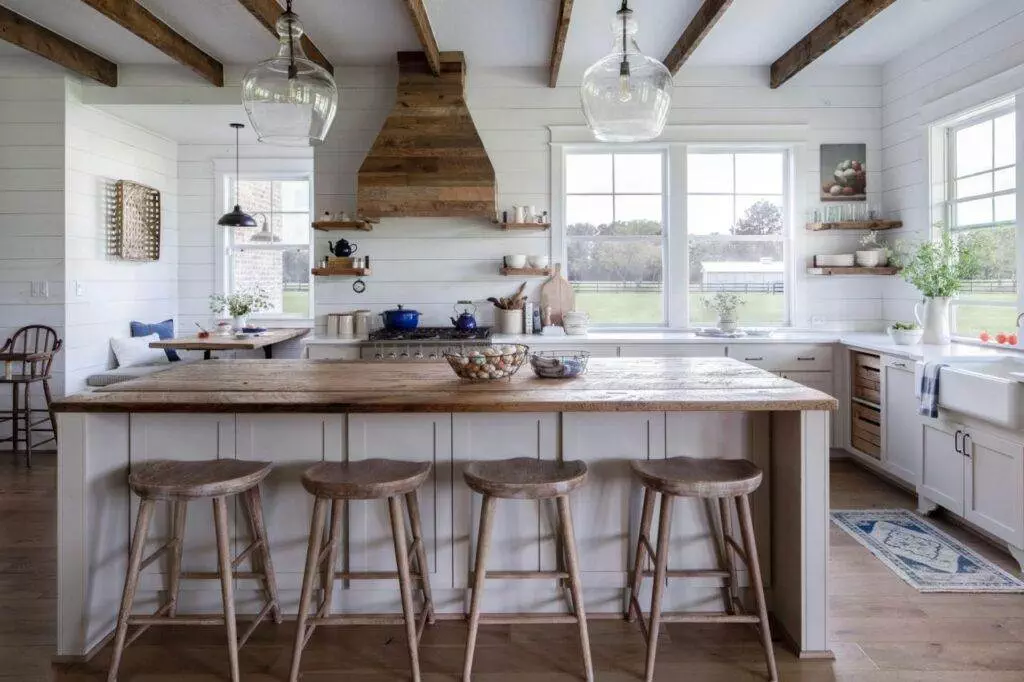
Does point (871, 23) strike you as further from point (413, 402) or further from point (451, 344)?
point (413, 402)

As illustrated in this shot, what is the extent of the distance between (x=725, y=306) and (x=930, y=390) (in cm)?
194

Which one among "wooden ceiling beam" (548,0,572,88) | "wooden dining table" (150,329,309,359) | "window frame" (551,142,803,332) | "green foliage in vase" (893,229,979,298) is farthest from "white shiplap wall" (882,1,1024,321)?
"wooden dining table" (150,329,309,359)

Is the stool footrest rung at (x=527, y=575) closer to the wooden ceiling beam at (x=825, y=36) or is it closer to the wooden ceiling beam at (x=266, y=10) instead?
the wooden ceiling beam at (x=266, y=10)

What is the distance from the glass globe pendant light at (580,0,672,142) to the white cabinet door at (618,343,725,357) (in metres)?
2.67

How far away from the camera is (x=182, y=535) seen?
2.38 meters

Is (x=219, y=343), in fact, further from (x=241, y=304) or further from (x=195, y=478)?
(x=195, y=478)

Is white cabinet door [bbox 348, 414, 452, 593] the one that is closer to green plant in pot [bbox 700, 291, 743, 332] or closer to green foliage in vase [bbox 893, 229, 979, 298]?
green plant in pot [bbox 700, 291, 743, 332]

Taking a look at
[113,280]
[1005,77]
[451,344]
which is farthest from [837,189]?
[113,280]

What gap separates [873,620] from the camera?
8.19 ft

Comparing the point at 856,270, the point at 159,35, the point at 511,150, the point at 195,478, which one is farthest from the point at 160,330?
the point at 856,270

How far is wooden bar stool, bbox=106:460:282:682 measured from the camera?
206cm

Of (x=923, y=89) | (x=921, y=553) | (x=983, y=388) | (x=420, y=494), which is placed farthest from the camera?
(x=923, y=89)

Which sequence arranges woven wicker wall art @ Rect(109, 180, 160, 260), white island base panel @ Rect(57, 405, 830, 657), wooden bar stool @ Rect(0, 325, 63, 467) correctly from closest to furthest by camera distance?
white island base panel @ Rect(57, 405, 830, 657) → wooden bar stool @ Rect(0, 325, 63, 467) → woven wicker wall art @ Rect(109, 180, 160, 260)

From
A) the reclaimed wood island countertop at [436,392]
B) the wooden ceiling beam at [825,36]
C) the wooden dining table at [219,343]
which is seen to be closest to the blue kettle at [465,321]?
the wooden dining table at [219,343]
